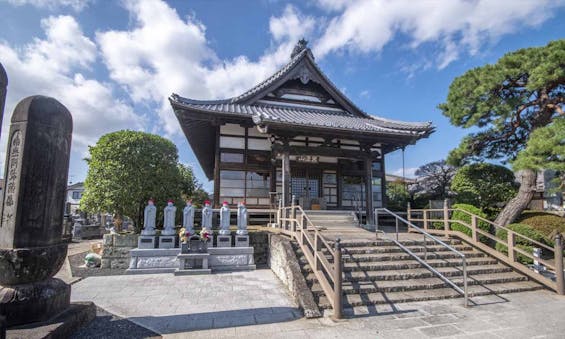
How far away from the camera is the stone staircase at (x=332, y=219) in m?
10.4

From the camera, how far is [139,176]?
9.46 meters

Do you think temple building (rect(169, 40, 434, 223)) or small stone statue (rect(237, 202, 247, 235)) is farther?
temple building (rect(169, 40, 434, 223))

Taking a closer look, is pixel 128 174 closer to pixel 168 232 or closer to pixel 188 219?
pixel 168 232

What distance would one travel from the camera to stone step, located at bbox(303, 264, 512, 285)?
19.8 ft

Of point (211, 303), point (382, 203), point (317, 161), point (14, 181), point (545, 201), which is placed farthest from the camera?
point (545, 201)

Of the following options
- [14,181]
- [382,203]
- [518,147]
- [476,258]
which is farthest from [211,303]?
[518,147]

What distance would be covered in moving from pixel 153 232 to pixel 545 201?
24.3 metres

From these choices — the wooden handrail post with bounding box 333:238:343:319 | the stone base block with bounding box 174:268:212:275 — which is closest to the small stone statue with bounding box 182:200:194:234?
the stone base block with bounding box 174:268:212:275

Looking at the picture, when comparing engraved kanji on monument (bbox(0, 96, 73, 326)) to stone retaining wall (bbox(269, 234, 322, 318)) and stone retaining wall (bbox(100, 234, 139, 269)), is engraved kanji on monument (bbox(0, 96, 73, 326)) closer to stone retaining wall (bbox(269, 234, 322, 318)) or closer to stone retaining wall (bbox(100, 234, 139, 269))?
stone retaining wall (bbox(269, 234, 322, 318))

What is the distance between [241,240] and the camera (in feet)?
28.9

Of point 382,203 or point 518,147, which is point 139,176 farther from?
point 518,147

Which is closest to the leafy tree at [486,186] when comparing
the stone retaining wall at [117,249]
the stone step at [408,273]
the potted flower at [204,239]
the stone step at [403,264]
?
the stone step at [403,264]

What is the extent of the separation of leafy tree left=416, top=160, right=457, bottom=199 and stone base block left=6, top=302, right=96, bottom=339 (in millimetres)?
17398

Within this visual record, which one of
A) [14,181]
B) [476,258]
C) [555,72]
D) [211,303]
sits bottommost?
[211,303]
